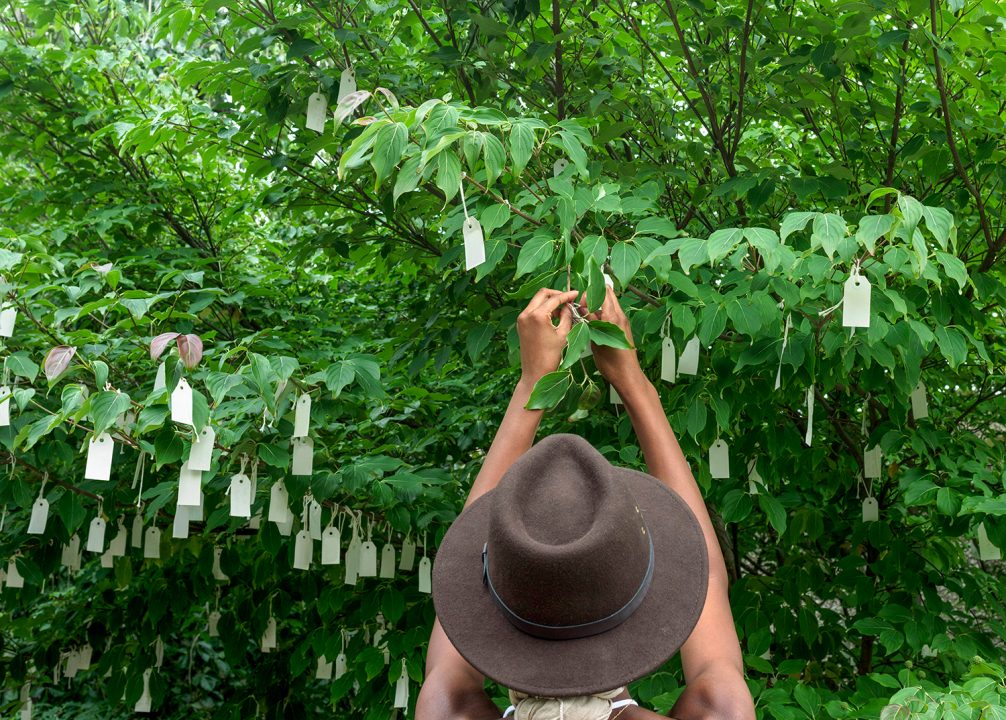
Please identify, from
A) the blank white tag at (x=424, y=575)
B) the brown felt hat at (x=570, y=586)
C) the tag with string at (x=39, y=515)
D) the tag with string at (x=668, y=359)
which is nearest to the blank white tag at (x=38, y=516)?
the tag with string at (x=39, y=515)

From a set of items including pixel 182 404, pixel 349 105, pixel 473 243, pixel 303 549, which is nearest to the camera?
pixel 473 243

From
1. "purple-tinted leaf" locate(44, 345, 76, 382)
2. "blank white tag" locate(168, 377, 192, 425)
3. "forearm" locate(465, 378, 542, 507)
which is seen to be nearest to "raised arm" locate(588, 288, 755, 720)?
"forearm" locate(465, 378, 542, 507)

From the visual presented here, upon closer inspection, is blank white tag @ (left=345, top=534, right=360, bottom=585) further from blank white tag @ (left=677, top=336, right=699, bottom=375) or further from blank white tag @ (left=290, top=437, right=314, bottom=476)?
blank white tag @ (left=677, top=336, right=699, bottom=375)

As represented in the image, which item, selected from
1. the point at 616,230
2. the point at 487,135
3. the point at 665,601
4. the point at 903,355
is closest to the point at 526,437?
the point at 665,601

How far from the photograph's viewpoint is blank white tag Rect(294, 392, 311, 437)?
2.44 m

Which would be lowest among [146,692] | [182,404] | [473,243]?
[146,692]

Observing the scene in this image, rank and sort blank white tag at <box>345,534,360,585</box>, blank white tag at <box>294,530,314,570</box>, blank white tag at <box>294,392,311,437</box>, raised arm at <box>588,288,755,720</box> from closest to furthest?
raised arm at <box>588,288,755,720</box>
blank white tag at <box>294,392,311,437</box>
blank white tag at <box>294,530,314,570</box>
blank white tag at <box>345,534,360,585</box>

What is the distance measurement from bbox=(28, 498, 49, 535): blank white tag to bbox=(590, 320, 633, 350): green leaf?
2036 mm

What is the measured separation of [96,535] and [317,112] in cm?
144

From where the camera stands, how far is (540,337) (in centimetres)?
149

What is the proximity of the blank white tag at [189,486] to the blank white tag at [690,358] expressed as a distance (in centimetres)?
118

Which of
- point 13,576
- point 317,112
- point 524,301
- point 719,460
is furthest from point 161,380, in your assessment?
point 13,576

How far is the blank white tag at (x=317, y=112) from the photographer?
2676 mm

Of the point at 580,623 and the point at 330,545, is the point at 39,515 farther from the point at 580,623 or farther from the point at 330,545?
the point at 580,623
